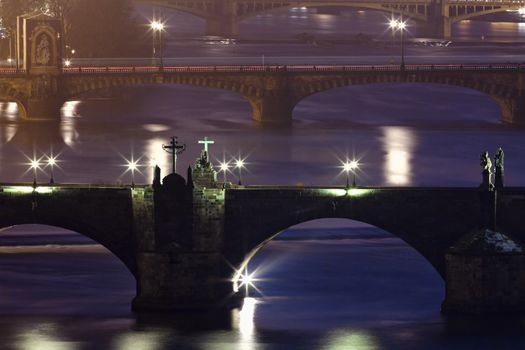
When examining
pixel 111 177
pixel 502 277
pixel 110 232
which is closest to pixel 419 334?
pixel 502 277

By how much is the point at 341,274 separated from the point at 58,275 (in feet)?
60.7

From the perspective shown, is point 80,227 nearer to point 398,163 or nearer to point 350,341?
point 350,341

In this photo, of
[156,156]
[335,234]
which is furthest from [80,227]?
[156,156]

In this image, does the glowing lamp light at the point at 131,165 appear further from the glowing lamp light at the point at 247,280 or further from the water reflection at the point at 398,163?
the glowing lamp light at the point at 247,280

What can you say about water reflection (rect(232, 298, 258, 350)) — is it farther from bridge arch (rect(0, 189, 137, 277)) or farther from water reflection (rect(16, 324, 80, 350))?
water reflection (rect(16, 324, 80, 350))

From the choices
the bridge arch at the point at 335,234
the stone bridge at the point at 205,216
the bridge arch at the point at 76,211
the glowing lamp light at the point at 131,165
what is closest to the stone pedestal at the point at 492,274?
the stone bridge at the point at 205,216

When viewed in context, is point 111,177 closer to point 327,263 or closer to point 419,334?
point 327,263

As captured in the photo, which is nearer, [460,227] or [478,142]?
[460,227]

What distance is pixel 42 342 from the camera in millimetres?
106438

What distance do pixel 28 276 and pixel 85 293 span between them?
649 cm

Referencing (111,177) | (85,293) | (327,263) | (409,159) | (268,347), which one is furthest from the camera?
(409,159)

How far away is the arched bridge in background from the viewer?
108938mm

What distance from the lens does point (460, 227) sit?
110000 millimetres

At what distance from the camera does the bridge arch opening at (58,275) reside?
116375 millimetres
